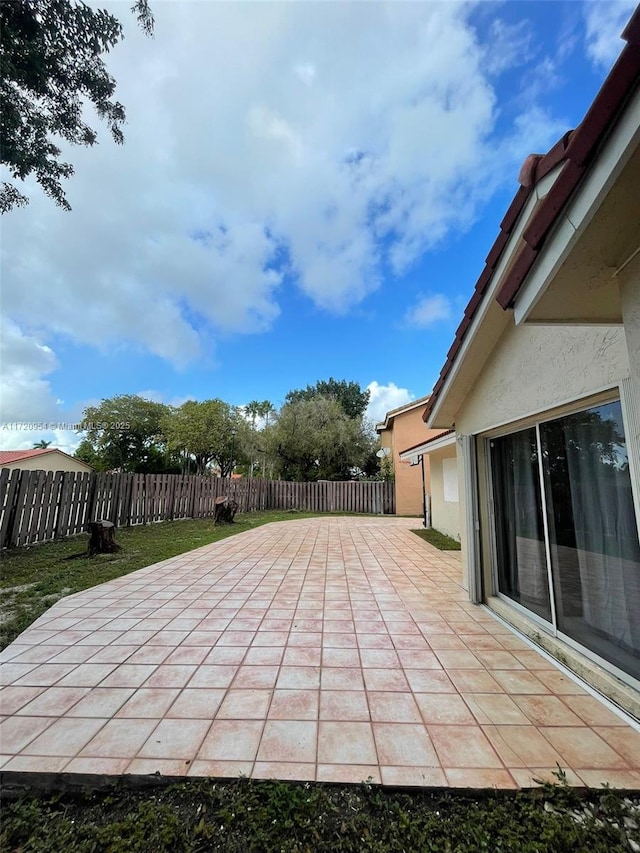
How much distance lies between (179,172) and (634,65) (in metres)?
9.15

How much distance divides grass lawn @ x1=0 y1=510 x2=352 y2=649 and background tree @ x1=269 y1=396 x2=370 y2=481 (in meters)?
10.7

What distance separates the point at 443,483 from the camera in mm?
10008

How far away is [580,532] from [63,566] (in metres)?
7.26

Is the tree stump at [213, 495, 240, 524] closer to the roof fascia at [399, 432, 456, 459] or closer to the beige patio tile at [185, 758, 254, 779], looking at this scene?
the roof fascia at [399, 432, 456, 459]

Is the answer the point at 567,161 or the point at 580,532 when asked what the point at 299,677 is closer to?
the point at 580,532

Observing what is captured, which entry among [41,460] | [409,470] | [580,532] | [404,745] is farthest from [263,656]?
[41,460]

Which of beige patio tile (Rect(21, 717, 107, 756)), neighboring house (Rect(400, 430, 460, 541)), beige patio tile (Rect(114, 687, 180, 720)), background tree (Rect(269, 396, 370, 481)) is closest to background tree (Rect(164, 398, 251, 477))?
background tree (Rect(269, 396, 370, 481))

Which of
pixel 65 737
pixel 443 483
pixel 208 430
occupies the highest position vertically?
pixel 208 430

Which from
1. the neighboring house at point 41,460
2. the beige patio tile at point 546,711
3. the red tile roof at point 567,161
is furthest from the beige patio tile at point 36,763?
the neighboring house at point 41,460

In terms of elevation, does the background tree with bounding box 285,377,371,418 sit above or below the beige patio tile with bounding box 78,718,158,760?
above

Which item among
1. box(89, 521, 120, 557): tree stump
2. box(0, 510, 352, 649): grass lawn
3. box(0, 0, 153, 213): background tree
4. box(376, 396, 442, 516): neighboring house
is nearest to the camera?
box(0, 510, 352, 649): grass lawn

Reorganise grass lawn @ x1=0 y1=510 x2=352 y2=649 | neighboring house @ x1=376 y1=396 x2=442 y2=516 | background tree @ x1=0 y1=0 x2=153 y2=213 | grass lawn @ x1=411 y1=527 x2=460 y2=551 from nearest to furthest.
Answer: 1. grass lawn @ x1=0 y1=510 x2=352 y2=649
2. background tree @ x1=0 y1=0 x2=153 y2=213
3. grass lawn @ x1=411 y1=527 x2=460 y2=551
4. neighboring house @ x1=376 y1=396 x2=442 y2=516

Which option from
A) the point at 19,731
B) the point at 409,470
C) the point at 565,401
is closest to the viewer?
the point at 19,731

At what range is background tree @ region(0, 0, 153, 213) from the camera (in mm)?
4707
